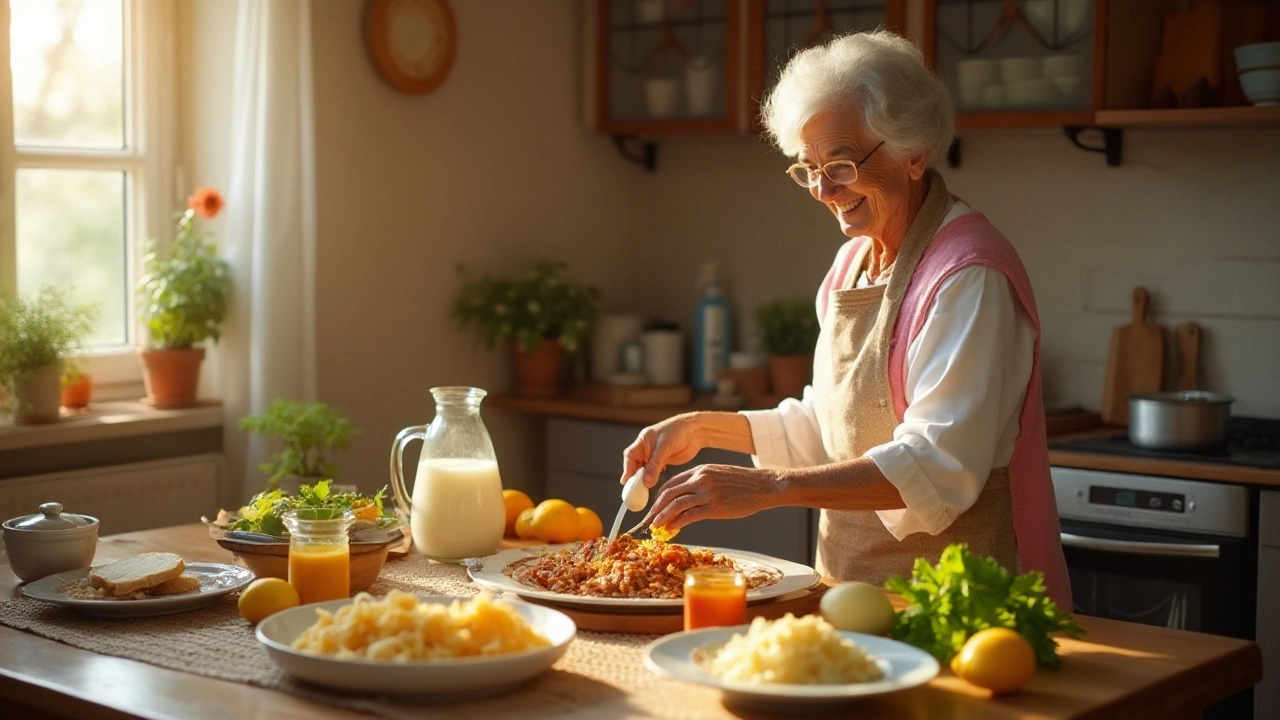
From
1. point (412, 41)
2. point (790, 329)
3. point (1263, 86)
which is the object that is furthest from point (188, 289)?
point (1263, 86)

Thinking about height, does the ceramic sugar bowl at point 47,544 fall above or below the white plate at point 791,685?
above

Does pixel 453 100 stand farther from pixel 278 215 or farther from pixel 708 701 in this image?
pixel 708 701

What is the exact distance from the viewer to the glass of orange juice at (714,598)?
1732 millimetres

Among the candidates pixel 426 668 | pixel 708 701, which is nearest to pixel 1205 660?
pixel 708 701

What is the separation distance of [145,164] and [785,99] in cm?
201

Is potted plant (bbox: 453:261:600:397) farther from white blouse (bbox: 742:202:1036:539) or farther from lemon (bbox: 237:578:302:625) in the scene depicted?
lemon (bbox: 237:578:302:625)

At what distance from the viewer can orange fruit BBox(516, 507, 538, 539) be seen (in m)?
2.39

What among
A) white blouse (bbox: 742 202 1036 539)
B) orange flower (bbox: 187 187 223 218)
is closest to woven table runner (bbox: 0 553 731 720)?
white blouse (bbox: 742 202 1036 539)

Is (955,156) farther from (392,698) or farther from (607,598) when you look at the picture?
(392,698)

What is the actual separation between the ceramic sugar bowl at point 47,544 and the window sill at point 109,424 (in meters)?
1.20

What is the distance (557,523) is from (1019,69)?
1.92 metres

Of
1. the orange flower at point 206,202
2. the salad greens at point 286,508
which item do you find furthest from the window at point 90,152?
the salad greens at point 286,508

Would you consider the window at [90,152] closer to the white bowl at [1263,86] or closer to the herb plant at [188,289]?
the herb plant at [188,289]

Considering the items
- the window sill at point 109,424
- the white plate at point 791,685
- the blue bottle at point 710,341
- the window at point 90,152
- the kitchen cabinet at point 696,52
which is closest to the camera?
the white plate at point 791,685
